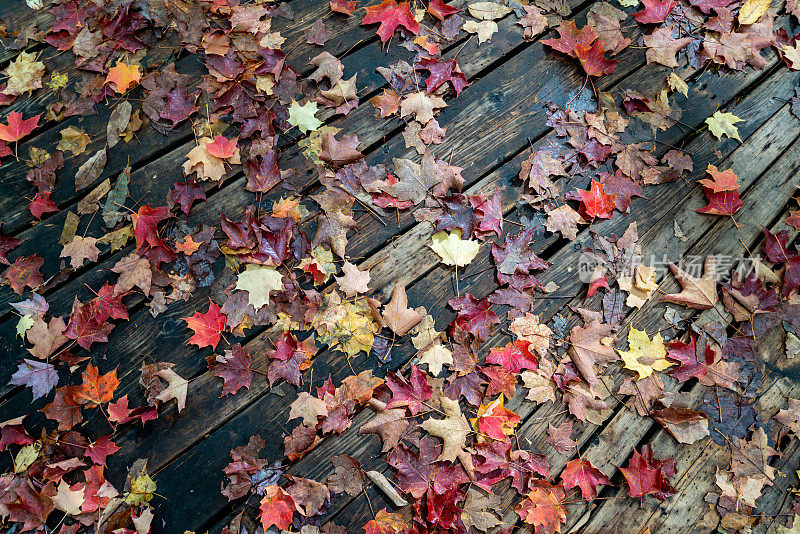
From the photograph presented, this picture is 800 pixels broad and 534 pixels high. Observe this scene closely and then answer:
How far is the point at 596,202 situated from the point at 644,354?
0.72 m

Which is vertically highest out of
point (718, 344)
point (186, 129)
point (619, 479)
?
point (186, 129)

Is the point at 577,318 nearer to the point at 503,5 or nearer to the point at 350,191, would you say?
the point at 350,191

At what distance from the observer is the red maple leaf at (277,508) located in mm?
1824

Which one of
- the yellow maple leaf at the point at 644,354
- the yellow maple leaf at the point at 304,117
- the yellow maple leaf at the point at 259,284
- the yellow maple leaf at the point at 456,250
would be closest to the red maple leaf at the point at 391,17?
the yellow maple leaf at the point at 304,117

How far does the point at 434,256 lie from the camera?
2.20 m

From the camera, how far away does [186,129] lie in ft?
7.57

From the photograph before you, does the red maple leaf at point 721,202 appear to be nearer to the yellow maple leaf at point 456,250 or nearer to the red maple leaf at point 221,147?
the yellow maple leaf at point 456,250

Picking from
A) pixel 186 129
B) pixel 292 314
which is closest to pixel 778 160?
pixel 292 314

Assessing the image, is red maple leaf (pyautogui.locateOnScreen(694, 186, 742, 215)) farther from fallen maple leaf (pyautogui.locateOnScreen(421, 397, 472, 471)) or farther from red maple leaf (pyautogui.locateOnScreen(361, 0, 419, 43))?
red maple leaf (pyautogui.locateOnScreen(361, 0, 419, 43))

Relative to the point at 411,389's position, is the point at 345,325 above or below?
above

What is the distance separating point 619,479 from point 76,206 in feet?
8.80

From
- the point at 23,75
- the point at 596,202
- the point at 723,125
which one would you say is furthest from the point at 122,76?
the point at 723,125

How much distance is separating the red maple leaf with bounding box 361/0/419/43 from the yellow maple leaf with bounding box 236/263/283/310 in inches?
52.4

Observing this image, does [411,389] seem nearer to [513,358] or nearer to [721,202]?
[513,358]
